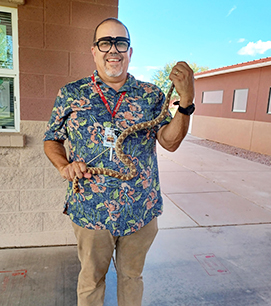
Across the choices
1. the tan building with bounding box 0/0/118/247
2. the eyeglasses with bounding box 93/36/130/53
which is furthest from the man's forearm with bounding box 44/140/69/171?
the tan building with bounding box 0/0/118/247

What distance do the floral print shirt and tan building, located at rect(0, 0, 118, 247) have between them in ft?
3.92

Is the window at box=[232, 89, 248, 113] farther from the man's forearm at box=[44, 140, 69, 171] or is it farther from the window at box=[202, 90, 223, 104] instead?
the man's forearm at box=[44, 140, 69, 171]

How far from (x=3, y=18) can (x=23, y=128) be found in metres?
1.03

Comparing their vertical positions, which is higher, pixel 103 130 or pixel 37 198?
pixel 103 130

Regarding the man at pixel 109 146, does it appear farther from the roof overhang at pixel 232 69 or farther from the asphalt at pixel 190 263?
the roof overhang at pixel 232 69

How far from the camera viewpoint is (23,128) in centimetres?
276

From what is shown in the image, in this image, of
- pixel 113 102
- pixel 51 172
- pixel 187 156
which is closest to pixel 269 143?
pixel 187 156

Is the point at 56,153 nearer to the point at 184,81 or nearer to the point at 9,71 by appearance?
the point at 184,81

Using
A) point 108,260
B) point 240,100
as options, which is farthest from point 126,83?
point 240,100

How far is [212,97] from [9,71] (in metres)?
12.7

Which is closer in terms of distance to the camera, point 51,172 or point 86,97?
point 86,97

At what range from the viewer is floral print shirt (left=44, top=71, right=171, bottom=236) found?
1.58m

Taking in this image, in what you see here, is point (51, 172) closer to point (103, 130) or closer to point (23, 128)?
point (23, 128)

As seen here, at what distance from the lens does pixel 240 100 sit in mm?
12078
